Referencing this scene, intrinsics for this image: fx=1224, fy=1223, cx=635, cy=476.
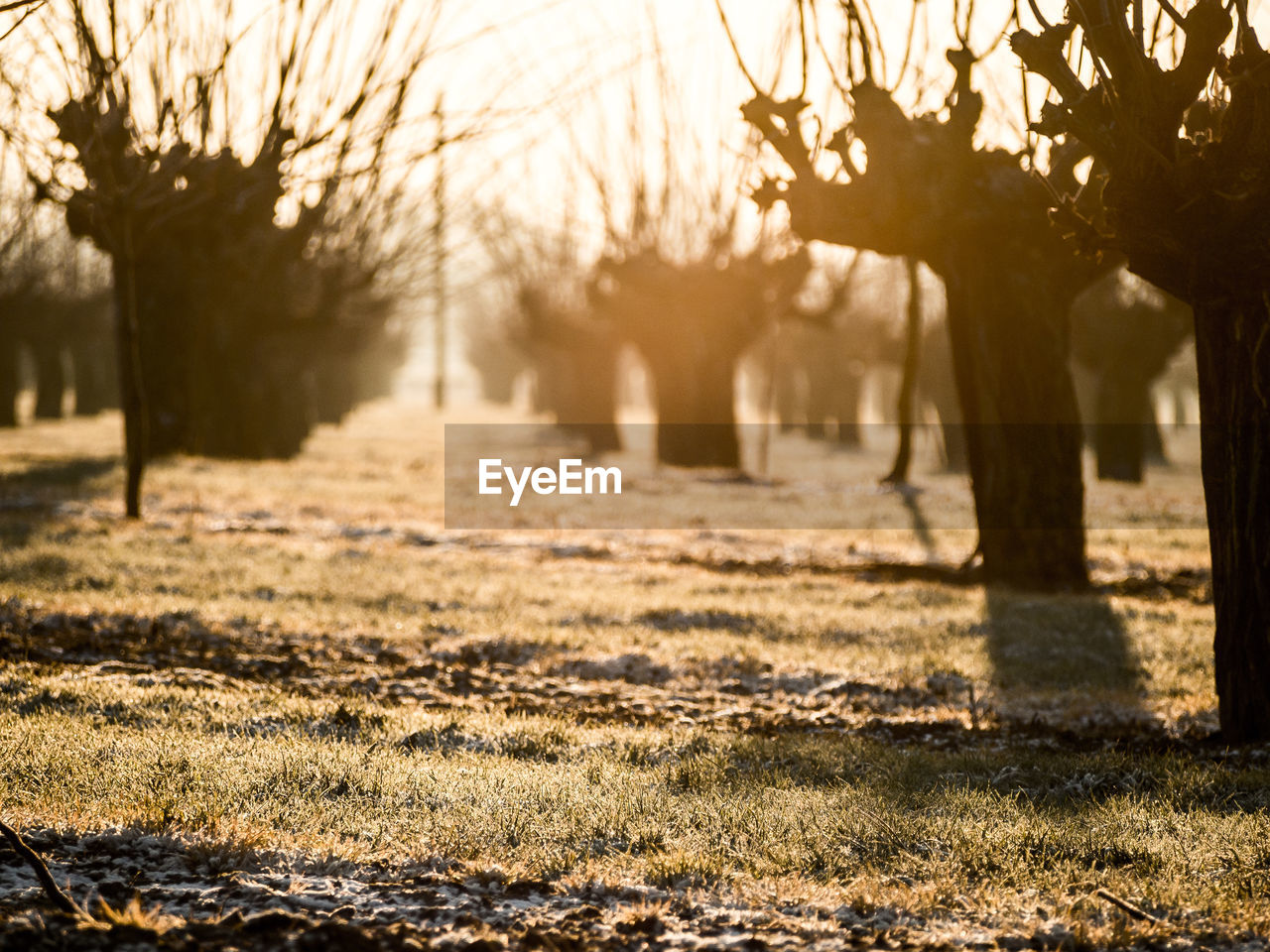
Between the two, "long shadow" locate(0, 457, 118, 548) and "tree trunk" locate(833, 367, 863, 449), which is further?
"tree trunk" locate(833, 367, 863, 449)

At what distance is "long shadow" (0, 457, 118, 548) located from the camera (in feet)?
37.3

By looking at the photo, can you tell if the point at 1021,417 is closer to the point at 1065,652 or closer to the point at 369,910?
the point at 1065,652

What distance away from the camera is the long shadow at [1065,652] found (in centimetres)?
695

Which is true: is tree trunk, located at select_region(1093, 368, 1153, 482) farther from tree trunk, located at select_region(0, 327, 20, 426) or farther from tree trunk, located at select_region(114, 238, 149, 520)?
tree trunk, located at select_region(0, 327, 20, 426)

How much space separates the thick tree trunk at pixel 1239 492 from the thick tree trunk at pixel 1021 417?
4.51 meters

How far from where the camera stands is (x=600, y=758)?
5098 millimetres

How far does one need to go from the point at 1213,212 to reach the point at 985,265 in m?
4.83

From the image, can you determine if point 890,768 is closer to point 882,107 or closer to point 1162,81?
point 1162,81

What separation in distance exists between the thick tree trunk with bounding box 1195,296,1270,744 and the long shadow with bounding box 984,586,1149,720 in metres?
A: 0.94

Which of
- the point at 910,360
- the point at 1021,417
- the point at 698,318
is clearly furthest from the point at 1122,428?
the point at 1021,417

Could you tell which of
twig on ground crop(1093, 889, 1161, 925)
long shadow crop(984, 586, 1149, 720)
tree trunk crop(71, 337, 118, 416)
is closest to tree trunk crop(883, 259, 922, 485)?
long shadow crop(984, 586, 1149, 720)

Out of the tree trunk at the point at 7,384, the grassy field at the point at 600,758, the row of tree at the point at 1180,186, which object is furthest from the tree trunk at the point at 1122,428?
the tree trunk at the point at 7,384

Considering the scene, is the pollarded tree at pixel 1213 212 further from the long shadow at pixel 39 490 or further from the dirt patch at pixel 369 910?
the long shadow at pixel 39 490

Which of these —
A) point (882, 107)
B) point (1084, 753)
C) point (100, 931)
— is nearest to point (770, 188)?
point (882, 107)
